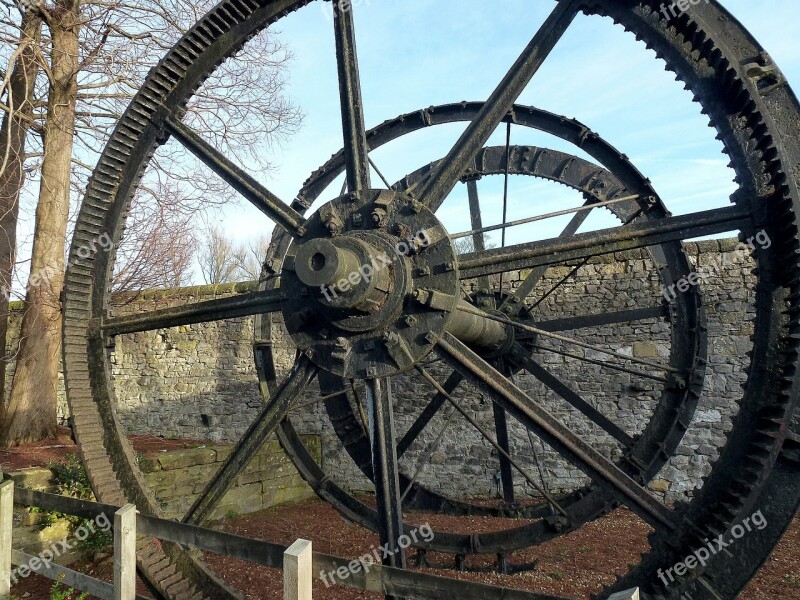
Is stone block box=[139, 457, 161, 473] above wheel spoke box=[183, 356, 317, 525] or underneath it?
underneath

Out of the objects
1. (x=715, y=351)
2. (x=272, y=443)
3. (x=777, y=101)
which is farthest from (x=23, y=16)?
(x=715, y=351)

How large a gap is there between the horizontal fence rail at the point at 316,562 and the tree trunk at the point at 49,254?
18.0 ft

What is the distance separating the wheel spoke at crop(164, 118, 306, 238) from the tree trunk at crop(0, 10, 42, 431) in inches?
240

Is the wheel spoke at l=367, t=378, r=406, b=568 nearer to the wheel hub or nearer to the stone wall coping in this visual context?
the wheel hub

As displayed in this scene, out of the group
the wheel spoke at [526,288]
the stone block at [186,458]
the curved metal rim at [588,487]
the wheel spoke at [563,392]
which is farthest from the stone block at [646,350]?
the stone block at [186,458]

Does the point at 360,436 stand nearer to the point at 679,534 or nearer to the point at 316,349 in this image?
the point at 316,349

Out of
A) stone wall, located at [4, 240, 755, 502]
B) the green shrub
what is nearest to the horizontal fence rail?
the green shrub

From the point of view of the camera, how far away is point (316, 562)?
264 cm

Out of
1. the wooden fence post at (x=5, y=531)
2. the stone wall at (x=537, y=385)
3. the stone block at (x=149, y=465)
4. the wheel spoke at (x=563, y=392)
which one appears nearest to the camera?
the wooden fence post at (x=5, y=531)

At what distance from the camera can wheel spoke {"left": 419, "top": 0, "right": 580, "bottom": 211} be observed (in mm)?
2996

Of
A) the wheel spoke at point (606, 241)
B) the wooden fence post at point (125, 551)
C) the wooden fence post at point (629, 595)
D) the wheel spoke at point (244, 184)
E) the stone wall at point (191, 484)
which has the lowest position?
the stone wall at point (191, 484)

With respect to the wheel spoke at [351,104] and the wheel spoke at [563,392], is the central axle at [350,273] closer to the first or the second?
the wheel spoke at [351,104]

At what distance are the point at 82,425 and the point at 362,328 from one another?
5.86ft

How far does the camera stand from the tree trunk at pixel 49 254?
8375 millimetres
